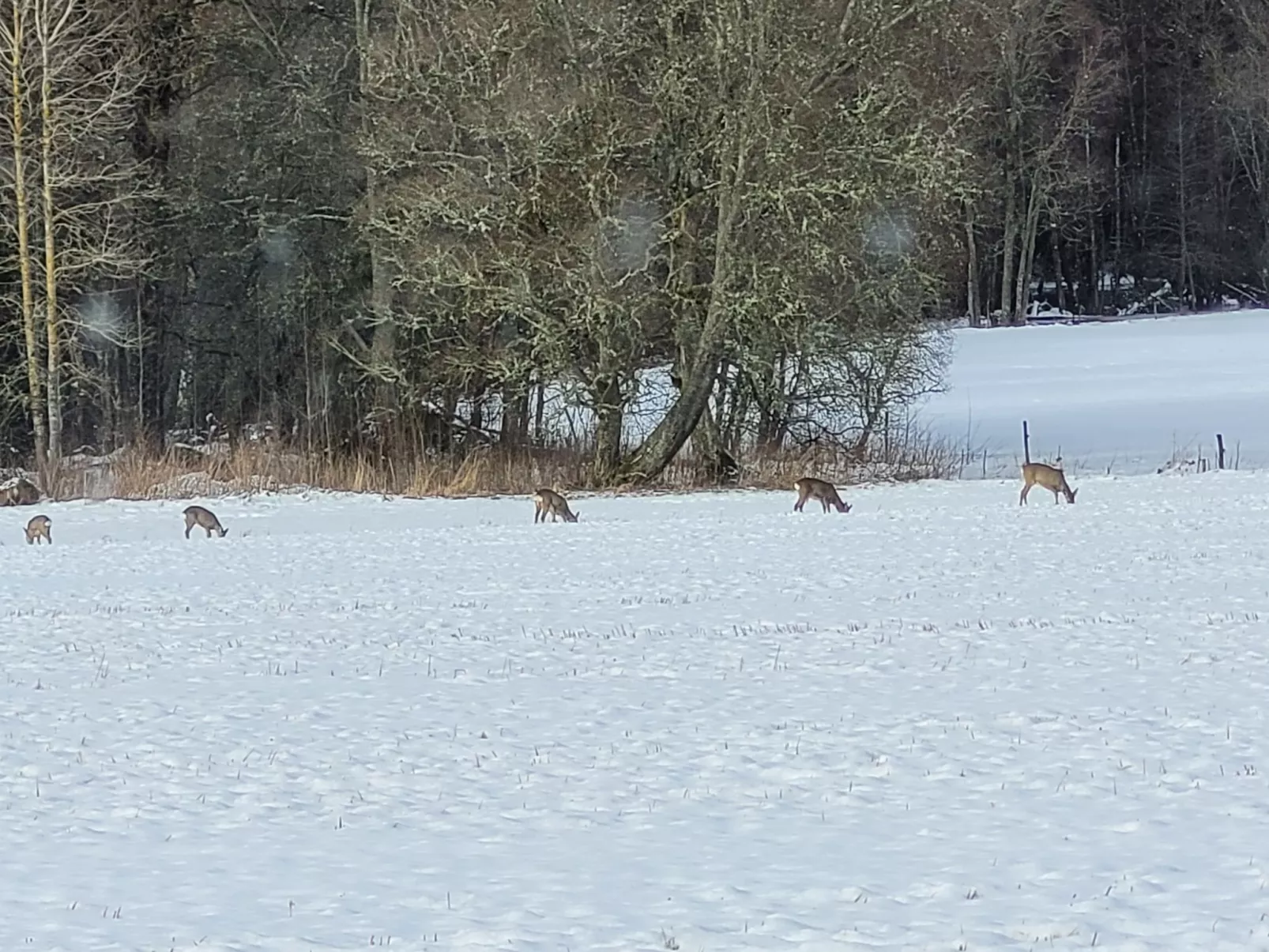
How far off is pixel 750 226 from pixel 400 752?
17916 mm

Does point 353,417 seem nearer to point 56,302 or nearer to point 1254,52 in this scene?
point 56,302

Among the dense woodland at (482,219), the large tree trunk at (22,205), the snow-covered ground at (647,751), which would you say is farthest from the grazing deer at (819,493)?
the large tree trunk at (22,205)

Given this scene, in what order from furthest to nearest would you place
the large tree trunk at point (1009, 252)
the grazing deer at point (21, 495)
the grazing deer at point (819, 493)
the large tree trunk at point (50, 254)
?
the large tree trunk at point (1009, 252)
the large tree trunk at point (50, 254)
the grazing deer at point (21, 495)
the grazing deer at point (819, 493)

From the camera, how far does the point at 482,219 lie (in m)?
25.9

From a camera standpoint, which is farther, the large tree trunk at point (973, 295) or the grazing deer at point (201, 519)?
the large tree trunk at point (973, 295)

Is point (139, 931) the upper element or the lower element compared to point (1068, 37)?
lower

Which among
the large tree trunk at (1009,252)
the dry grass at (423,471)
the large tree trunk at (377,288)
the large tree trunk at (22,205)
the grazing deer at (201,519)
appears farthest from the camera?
the large tree trunk at (1009,252)

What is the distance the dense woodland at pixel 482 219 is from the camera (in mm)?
25781

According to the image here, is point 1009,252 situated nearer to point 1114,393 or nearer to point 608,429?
point 1114,393

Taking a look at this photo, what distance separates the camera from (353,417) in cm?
3056

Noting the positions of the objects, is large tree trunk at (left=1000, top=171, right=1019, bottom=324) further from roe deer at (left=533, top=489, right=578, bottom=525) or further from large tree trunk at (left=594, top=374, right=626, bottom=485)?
roe deer at (left=533, top=489, right=578, bottom=525)

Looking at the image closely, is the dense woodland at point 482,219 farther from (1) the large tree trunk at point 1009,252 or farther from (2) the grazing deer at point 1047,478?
(1) the large tree trunk at point 1009,252

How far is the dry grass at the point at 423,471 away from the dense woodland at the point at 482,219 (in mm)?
372

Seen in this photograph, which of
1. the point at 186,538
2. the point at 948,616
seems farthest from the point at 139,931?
the point at 186,538
